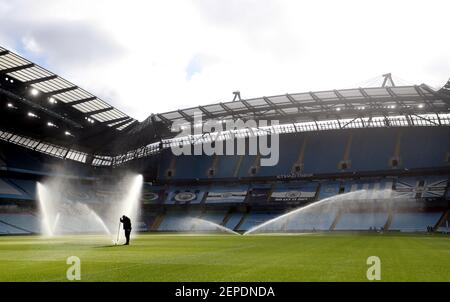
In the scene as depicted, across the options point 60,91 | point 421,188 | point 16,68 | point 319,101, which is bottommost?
point 421,188

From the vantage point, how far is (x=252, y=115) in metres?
61.8

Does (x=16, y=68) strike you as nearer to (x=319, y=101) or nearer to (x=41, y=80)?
(x=41, y=80)

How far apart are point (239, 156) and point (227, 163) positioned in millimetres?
2723

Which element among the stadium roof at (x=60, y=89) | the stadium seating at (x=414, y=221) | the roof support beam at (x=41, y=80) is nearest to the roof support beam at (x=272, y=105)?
the stadium roof at (x=60, y=89)

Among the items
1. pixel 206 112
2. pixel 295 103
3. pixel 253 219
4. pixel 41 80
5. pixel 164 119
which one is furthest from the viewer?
pixel 253 219

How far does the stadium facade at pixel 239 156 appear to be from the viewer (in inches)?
2163

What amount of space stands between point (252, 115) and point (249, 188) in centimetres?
1708

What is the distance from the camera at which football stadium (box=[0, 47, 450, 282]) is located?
180ft

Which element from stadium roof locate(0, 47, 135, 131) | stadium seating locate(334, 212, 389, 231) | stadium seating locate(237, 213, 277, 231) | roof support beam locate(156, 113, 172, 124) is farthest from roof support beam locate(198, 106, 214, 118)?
stadium seating locate(334, 212, 389, 231)

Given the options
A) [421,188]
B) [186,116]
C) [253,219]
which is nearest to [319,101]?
[186,116]

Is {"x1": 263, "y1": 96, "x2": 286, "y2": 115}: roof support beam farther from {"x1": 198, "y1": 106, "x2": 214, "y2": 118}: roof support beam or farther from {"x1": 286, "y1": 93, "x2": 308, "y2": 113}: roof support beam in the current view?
{"x1": 198, "y1": 106, "x2": 214, "y2": 118}: roof support beam

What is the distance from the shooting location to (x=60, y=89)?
→ 50844mm

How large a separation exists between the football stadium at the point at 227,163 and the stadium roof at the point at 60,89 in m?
0.18

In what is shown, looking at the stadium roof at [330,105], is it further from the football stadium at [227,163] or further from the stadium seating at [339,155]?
the stadium seating at [339,155]
